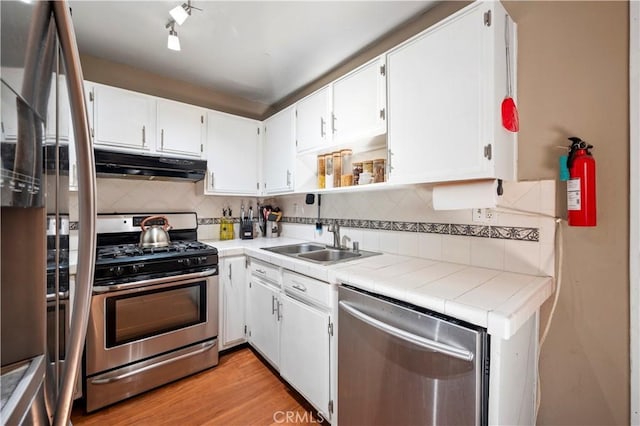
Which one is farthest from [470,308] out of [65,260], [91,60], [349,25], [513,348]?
[91,60]

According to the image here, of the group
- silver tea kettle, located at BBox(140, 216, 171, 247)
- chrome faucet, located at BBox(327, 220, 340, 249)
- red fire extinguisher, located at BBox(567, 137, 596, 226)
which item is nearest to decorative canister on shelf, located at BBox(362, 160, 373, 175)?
chrome faucet, located at BBox(327, 220, 340, 249)

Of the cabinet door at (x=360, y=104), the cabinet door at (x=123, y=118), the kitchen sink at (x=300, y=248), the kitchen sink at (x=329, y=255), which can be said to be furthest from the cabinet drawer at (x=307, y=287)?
the cabinet door at (x=123, y=118)

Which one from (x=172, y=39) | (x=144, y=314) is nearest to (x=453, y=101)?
(x=172, y=39)

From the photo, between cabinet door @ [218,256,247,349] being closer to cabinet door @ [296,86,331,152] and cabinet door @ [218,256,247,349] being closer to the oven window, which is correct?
the oven window

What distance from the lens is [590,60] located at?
3.71 feet

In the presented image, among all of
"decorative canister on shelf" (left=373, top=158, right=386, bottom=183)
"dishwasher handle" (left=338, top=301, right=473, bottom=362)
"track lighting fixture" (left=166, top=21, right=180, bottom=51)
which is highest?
"track lighting fixture" (left=166, top=21, right=180, bottom=51)

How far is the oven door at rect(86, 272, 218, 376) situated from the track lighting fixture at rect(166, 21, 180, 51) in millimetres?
1546

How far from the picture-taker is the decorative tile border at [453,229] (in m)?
1.30

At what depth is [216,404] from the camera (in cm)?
171

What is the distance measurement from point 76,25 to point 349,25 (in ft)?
5.96

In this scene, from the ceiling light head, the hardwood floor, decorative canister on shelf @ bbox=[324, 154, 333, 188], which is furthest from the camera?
decorative canister on shelf @ bbox=[324, 154, 333, 188]

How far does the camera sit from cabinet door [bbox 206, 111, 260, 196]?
8.30 ft

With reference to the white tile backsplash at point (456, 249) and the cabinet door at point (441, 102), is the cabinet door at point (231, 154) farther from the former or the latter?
the white tile backsplash at point (456, 249)

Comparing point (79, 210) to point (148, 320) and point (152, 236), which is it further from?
point (152, 236)
